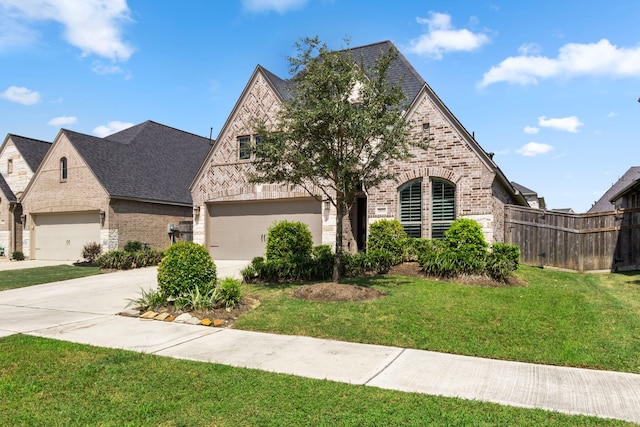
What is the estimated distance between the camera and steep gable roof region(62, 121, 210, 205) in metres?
21.4

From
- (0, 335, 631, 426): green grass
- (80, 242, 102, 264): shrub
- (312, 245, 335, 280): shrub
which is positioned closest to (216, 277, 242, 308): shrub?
(0, 335, 631, 426): green grass

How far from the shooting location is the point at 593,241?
13.8 meters

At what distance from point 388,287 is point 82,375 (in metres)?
6.78

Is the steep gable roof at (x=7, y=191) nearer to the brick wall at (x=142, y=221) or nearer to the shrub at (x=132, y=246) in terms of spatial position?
the brick wall at (x=142, y=221)

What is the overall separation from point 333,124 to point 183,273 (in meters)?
4.44

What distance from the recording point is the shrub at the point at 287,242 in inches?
483

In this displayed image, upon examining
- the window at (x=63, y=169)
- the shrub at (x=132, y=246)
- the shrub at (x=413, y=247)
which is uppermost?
the window at (x=63, y=169)

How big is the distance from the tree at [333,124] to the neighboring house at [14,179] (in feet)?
70.1

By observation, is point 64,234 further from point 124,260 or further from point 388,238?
point 388,238

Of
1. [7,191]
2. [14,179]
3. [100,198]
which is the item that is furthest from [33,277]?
[14,179]

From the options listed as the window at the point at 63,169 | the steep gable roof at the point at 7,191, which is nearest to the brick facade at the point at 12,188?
the steep gable roof at the point at 7,191

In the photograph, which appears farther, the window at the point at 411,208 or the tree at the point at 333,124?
the window at the point at 411,208

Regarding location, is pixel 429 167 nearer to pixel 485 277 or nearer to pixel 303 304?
pixel 485 277

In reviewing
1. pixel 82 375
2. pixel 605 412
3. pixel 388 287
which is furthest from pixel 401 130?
pixel 82 375
